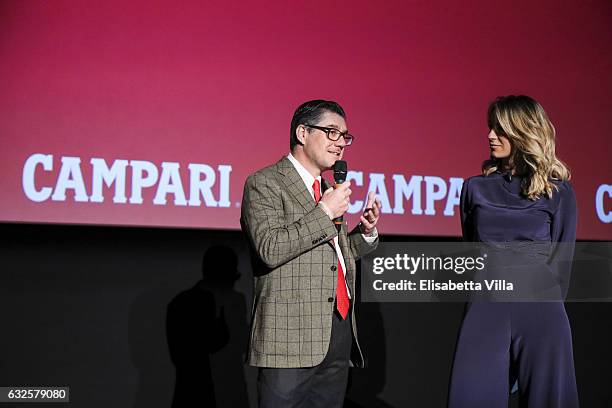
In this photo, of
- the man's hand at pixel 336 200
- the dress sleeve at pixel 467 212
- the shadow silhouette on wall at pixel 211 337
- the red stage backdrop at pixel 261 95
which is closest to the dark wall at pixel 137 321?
the shadow silhouette on wall at pixel 211 337

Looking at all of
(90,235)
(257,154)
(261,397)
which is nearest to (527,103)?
(261,397)

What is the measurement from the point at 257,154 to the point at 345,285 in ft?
5.27

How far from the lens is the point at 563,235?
7.37 feet

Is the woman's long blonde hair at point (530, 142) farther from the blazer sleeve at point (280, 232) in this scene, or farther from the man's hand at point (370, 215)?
the blazer sleeve at point (280, 232)

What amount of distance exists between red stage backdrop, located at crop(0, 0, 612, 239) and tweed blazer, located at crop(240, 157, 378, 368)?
5.00 feet

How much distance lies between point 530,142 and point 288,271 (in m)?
0.91

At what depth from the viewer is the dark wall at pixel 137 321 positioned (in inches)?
129

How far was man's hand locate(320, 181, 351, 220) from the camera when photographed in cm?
194

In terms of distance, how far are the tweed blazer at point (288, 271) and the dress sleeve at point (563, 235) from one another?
2.52 feet

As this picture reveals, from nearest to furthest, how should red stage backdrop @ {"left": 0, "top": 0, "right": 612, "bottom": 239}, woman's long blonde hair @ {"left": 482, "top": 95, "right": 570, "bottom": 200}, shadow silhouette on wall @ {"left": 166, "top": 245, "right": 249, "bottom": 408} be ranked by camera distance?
woman's long blonde hair @ {"left": 482, "top": 95, "right": 570, "bottom": 200}, red stage backdrop @ {"left": 0, "top": 0, "right": 612, "bottom": 239}, shadow silhouette on wall @ {"left": 166, "top": 245, "right": 249, "bottom": 408}

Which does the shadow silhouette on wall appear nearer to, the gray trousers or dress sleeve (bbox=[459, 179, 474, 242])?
the gray trousers

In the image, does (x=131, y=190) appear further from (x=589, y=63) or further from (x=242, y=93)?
(x=589, y=63)

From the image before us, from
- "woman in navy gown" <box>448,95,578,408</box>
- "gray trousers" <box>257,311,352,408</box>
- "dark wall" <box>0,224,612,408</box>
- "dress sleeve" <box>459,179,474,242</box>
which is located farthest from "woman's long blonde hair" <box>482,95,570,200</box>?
"dark wall" <box>0,224,612,408</box>

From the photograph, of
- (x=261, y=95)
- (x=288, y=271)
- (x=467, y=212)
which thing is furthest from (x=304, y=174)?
(x=261, y=95)
